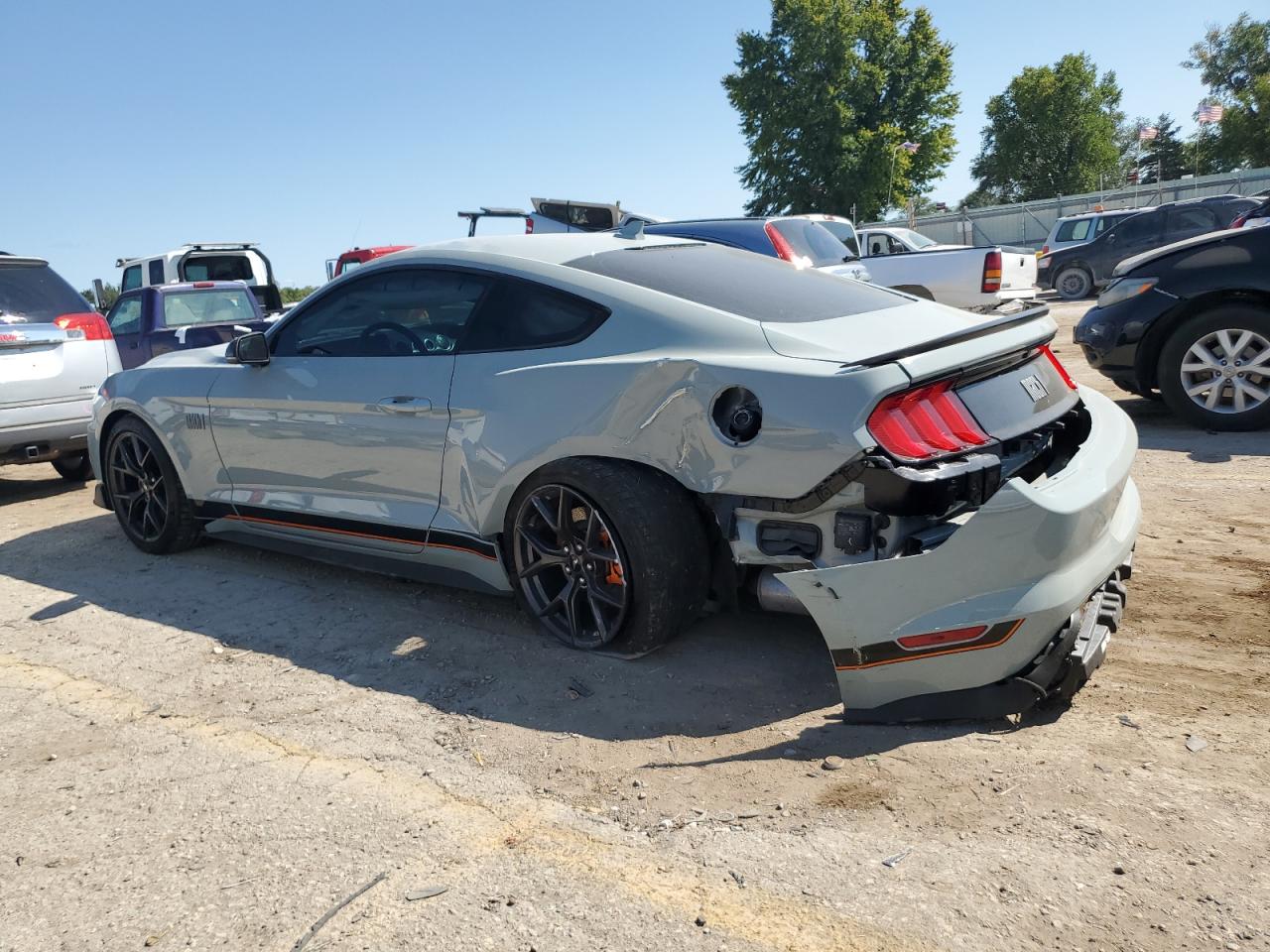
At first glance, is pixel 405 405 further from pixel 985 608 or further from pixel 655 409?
pixel 985 608

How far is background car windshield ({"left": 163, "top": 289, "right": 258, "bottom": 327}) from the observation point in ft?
37.1

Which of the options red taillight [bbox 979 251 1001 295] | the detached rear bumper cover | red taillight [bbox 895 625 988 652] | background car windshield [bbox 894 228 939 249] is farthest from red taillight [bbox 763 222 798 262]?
background car windshield [bbox 894 228 939 249]

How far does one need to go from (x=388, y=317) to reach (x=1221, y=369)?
5256mm

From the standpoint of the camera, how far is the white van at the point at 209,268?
48.1 ft

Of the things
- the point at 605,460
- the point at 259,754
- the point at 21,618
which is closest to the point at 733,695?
the point at 605,460

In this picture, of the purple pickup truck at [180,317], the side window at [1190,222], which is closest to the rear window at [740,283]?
the purple pickup truck at [180,317]

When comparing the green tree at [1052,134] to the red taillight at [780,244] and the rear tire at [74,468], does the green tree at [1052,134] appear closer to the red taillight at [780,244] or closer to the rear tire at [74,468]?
the red taillight at [780,244]

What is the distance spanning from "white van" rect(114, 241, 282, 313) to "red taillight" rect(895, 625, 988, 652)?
13.3 meters

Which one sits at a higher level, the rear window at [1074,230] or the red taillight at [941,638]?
the rear window at [1074,230]

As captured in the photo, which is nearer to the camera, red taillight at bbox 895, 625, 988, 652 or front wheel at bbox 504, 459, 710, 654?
red taillight at bbox 895, 625, 988, 652

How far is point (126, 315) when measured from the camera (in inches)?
460

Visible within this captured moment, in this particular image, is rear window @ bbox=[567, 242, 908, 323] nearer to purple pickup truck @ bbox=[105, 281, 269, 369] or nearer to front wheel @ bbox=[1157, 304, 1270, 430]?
front wheel @ bbox=[1157, 304, 1270, 430]

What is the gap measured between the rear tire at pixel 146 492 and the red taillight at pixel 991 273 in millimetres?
10646

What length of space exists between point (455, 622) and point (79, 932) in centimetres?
195
